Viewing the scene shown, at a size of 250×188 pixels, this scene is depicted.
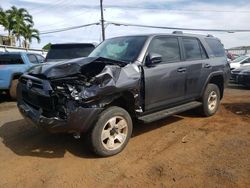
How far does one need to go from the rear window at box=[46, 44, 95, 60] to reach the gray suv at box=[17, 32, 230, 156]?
11.7ft

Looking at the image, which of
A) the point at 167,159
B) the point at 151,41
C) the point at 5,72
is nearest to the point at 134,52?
the point at 151,41

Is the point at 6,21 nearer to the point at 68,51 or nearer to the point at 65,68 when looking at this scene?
the point at 68,51

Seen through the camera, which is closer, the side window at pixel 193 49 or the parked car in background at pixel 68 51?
the side window at pixel 193 49

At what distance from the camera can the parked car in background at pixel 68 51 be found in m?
10.1

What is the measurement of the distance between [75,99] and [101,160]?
1066mm

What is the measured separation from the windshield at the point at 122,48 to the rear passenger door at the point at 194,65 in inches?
48.2

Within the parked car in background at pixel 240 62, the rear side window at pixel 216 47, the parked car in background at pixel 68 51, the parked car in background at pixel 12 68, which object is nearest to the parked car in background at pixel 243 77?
the parked car in background at pixel 240 62

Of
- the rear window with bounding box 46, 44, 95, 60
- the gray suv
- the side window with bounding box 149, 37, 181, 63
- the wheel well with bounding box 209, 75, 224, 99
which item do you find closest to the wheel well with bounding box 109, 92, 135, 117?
the gray suv

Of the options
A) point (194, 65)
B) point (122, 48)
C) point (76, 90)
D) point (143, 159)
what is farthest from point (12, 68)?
point (143, 159)

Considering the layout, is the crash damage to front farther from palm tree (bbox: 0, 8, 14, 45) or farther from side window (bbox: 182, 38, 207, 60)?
palm tree (bbox: 0, 8, 14, 45)

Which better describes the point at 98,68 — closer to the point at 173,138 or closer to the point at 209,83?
the point at 173,138

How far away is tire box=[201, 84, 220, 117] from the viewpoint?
7.14 meters

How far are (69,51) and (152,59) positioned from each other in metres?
5.44

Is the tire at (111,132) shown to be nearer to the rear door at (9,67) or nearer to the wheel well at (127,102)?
the wheel well at (127,102)
